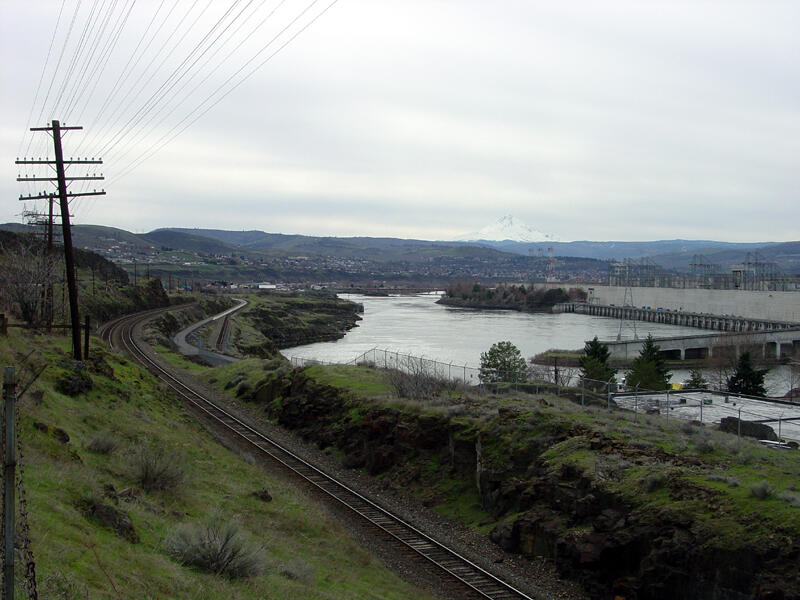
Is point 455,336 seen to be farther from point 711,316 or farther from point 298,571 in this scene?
point 298,571

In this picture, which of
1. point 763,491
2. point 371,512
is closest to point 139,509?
point 371,512

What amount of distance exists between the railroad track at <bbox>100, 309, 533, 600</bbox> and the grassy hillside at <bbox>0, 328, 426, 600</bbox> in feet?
3.68

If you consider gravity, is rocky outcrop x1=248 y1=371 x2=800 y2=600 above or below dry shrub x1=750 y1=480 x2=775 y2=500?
below

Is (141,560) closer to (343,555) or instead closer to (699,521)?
(343,555)

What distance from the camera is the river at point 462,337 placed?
213 feet

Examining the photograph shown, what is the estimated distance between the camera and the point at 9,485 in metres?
4.34

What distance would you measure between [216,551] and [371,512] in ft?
24.3

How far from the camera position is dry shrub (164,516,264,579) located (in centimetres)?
911

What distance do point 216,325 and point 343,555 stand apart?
6429cm

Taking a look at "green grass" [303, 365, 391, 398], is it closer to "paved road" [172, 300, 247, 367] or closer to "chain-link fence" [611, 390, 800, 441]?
"chain-link fence" [611, 390, 800, 441]

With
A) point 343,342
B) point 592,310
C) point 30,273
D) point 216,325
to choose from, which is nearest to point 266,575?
point 30,273

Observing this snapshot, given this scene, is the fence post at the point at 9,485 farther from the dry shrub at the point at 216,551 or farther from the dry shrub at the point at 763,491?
the dry shrub at the point at 763,491

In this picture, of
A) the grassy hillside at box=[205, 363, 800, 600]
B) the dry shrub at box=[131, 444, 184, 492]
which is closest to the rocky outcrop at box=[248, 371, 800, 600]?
the grassy hillside at box=[205, 363, 800, 600]

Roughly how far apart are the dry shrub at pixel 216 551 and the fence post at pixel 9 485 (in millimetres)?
4962
